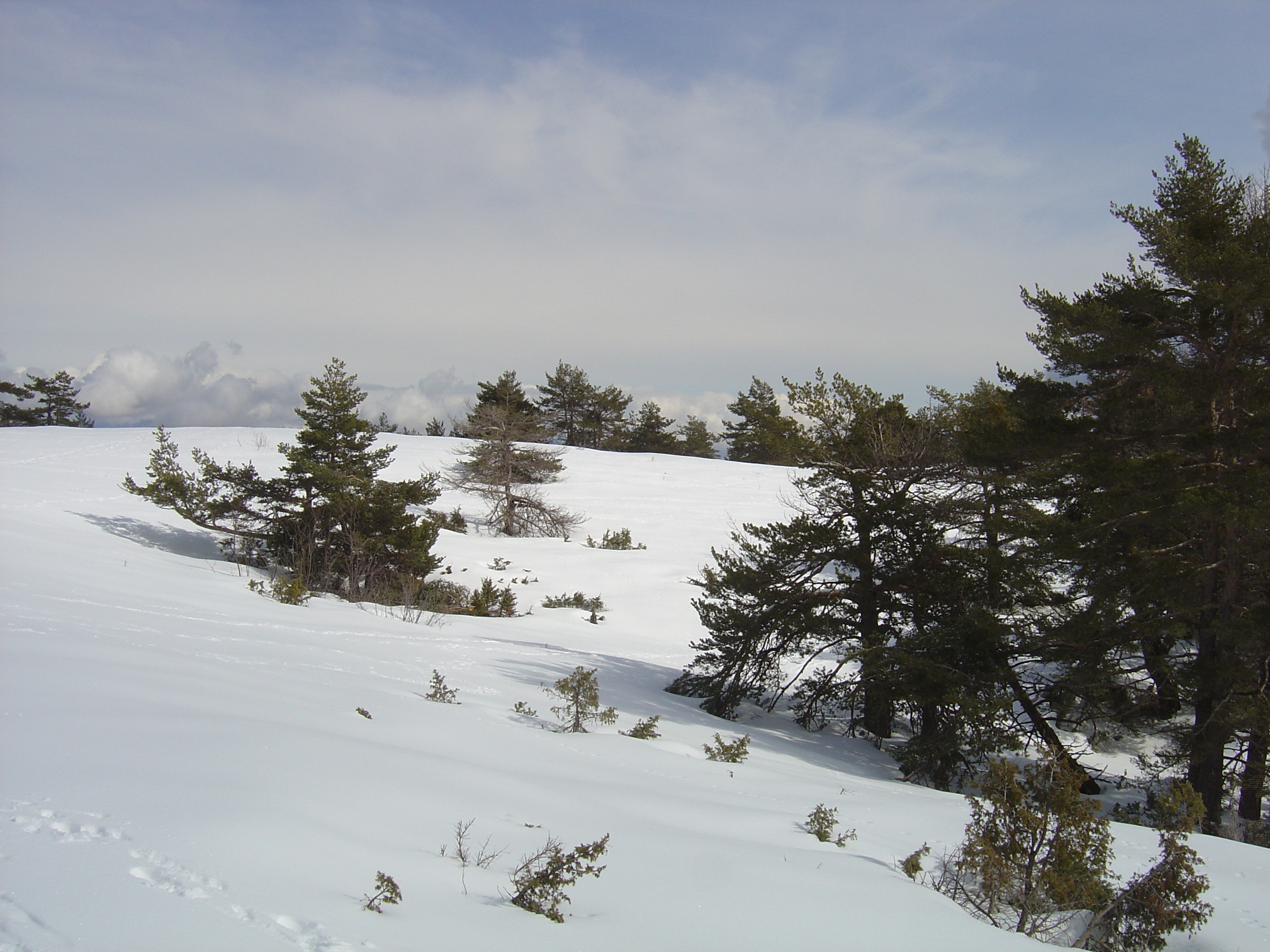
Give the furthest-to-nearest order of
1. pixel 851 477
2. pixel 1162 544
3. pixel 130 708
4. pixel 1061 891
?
pixel 851 477 → pixel 1162 544 → pixel 130 708 → pixel 1061 891

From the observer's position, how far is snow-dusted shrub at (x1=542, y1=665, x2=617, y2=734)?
736cm

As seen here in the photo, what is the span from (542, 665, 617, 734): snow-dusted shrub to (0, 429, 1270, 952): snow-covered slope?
27 centimetres

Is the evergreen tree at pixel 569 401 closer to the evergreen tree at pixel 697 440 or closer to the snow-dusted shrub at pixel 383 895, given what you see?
the evergreen tree at pixel 697 440

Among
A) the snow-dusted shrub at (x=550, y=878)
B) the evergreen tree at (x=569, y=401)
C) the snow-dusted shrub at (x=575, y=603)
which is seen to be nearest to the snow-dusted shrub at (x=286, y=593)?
the snow-dusted shrub at (x=575, y=603)

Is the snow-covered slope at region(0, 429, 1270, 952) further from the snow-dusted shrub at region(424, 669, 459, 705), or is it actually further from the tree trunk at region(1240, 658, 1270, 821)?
the tree trunk at region(1240, 658, 1270, 821)

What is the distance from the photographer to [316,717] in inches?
201

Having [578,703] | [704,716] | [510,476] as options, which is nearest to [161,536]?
[510,476]

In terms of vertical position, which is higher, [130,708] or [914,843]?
[130,708]

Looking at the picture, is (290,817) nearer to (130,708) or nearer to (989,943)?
(130,708)

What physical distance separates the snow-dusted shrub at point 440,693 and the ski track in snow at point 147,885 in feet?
14.3

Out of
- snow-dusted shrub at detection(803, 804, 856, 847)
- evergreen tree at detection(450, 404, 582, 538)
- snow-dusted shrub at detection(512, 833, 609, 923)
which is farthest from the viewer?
evergreen tree at detection(450, 404, 582, 538)

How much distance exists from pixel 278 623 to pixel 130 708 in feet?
19.8

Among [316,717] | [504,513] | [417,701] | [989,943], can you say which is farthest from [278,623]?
[504,513]

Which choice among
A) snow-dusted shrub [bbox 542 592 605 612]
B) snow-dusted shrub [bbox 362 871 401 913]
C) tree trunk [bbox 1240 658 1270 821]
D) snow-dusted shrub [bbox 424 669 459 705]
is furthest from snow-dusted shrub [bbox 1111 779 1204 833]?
snow-dusted shrub [bbox 542 592 605 612]
